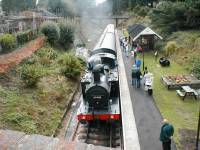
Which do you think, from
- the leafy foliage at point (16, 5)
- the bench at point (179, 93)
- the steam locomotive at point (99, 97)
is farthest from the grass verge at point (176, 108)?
the leafy foliage at point (16, 5)

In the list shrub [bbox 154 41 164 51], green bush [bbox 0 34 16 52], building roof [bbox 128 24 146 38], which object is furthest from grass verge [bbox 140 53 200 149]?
green bush [bbox 0 34 16 52]

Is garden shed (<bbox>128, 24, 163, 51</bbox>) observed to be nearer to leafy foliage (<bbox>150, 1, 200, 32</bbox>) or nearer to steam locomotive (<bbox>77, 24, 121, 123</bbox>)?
leafy foliage (<bbox>150, 1, 200, 32</bbox>)

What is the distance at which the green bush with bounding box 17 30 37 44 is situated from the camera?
31328 mm

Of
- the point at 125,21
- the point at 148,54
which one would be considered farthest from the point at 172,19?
the point at 125,21

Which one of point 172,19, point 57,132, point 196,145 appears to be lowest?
point 57,132

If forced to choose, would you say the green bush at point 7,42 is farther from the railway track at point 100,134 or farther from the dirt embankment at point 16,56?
the railway track at point 100,134

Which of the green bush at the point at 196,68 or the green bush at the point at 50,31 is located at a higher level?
the green bush at the point at 50,31

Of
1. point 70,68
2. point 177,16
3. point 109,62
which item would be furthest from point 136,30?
point 109,62

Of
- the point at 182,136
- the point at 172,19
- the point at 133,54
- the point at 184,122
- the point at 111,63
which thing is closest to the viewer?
the point at 182,136

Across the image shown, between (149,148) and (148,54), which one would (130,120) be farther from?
(148,54)

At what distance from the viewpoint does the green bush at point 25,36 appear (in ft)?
103

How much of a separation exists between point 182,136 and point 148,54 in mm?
20045

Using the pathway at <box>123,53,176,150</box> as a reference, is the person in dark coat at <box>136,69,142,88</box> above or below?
above

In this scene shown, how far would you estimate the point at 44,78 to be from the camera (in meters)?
21.5
